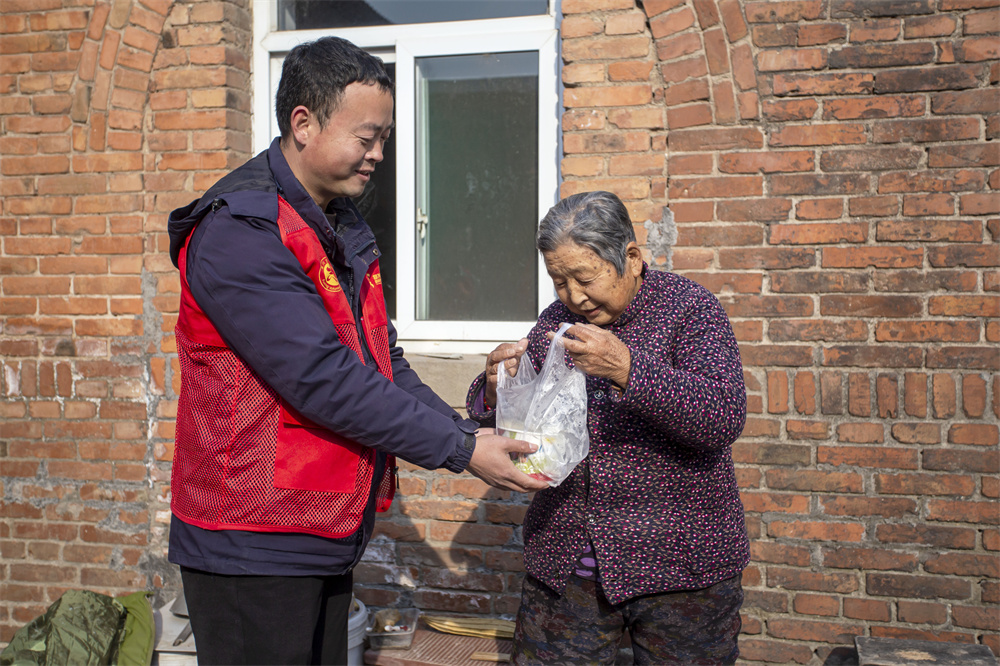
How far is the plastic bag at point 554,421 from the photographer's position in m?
2.01

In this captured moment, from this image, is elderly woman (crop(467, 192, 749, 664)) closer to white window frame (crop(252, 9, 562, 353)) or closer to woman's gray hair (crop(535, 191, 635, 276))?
woman's gray hair (crop(535, 191, 635, 276))

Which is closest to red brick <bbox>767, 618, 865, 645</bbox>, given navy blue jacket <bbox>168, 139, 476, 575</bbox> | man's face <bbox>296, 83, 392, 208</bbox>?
navy blue jacket <bbox>168, 139, 476, 575</bbox>

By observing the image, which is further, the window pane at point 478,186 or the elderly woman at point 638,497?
the window pane at point 478,186

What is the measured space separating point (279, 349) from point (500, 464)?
0.65 metres

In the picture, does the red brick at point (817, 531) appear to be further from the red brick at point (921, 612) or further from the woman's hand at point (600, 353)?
the woman's hand at point (600, 353)

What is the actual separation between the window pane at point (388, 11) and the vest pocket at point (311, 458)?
245cm

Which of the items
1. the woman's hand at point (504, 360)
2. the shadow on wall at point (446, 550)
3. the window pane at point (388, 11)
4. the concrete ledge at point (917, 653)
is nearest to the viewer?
the woman's hand at point (504, 360)

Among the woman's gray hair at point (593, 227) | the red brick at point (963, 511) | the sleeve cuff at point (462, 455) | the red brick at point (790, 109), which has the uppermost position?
the red brick at point (790, 109)

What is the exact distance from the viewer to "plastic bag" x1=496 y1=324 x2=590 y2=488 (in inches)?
79.2

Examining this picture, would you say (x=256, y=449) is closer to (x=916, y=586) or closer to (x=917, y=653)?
(x=917, y=653)

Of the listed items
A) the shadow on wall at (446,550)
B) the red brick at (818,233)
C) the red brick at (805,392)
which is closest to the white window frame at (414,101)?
the shadow on wall at (446,550)

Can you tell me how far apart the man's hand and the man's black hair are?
94cm

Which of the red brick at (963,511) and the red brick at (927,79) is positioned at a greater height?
the red brick at (927,79)

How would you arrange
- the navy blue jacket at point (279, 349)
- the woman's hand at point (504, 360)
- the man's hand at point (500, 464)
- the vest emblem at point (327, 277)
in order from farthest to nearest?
the woman's hand at point (504, 360)
the man's hand at point (500, 464)
the vest emblem at point (327, 277)
the navy blue jacket at point (279, 349)
